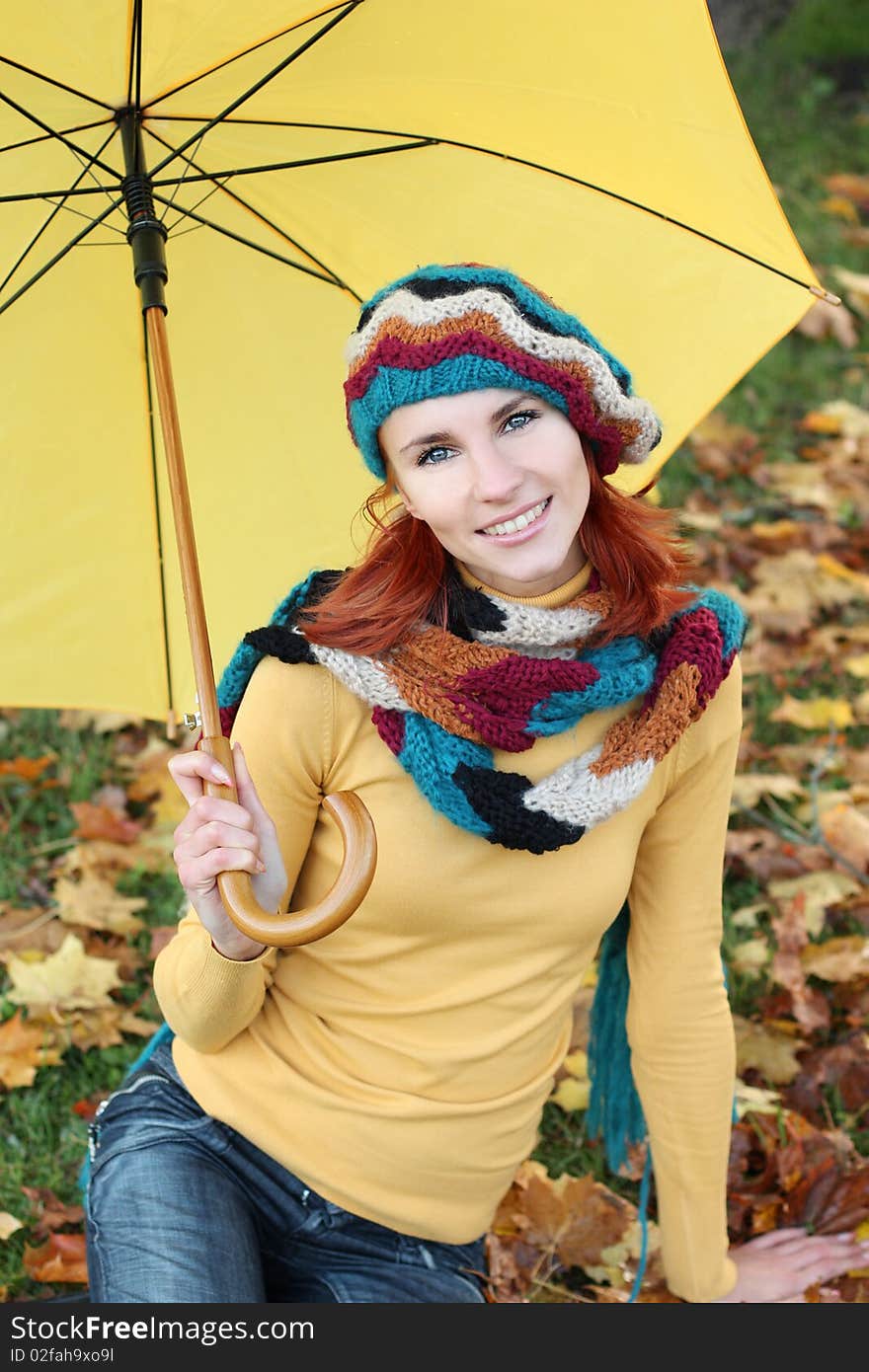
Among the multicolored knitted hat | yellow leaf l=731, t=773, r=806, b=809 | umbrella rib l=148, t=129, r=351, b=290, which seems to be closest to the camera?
the multicolored knitted hat

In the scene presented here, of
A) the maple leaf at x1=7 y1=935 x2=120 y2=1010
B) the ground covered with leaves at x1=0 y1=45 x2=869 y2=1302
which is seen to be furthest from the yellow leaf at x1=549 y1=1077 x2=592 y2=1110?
the maple leaf at x1=7 y1=935 x2=120 y2=1010

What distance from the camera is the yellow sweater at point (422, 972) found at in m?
2.10

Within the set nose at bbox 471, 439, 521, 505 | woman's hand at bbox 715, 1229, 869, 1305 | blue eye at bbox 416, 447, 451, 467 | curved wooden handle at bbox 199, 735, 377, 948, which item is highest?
blue eye at bbox 416, 447, 451, 467

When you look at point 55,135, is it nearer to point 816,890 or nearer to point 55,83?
point 55,83

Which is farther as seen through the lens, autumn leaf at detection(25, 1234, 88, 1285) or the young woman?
autumn leaf at detection(25, 1234, 88, 1285)

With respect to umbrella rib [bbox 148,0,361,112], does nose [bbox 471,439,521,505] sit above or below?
below

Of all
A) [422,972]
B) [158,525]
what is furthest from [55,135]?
[422,972]

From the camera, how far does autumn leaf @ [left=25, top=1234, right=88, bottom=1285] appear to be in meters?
2.72

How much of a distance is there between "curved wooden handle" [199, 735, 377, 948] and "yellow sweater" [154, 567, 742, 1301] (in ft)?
0.87

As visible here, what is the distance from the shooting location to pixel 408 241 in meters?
2.31

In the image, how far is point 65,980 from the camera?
3.37 meters

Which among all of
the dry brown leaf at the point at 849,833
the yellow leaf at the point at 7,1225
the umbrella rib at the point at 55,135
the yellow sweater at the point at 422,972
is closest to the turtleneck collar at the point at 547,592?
the yellow sweater at the point at 422,972

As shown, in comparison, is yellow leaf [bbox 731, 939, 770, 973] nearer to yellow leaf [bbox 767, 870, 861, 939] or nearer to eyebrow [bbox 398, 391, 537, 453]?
yellow leaf [bbox 767, 870, 861, 939]

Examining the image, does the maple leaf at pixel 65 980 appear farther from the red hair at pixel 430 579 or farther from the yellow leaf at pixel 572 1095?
the red hair at pixel 430 579
